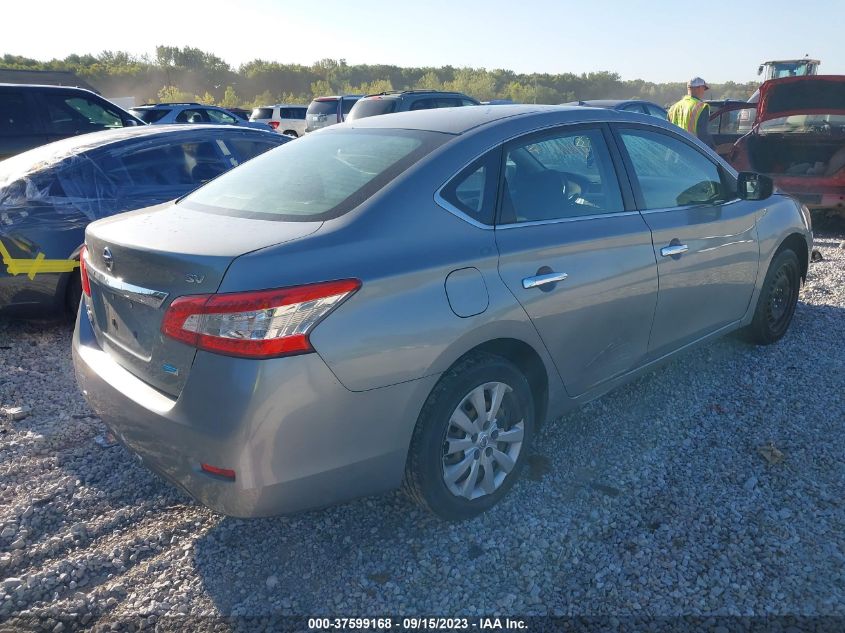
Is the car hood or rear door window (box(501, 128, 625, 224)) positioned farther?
the car hood

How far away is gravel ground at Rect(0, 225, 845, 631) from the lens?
7.87 feet

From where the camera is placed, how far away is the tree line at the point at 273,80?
52.0 metres

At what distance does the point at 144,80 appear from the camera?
5462cm

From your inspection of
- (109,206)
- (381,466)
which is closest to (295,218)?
(381,466)

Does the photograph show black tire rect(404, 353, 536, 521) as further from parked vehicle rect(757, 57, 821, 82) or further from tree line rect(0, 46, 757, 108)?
tree line rect(0, 46, 757, 108)

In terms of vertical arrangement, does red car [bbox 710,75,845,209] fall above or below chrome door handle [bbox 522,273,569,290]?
above

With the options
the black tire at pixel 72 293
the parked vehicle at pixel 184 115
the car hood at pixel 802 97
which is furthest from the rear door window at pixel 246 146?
the parked vehicle at pixel 184 115

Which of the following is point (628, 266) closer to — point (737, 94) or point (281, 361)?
point (281, 361)

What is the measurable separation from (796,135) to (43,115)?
9369 millimetres

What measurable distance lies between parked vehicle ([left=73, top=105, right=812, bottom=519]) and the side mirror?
1.85 feet

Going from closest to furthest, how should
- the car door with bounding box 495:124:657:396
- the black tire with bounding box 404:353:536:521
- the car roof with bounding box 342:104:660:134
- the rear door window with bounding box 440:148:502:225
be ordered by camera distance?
the black tire with bounding box 404:353:536:521
the rear door window with bounding box 440:148:502:225
the car door with bounding box 495:124:657:396
the car roof with bounding box 342:104:660:134

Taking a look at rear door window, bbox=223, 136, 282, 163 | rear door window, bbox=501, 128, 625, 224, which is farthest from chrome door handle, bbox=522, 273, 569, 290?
rear door window, bbox=223, 136, 282, 163

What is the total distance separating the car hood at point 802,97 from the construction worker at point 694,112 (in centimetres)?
89

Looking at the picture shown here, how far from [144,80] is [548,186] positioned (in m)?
59.9
